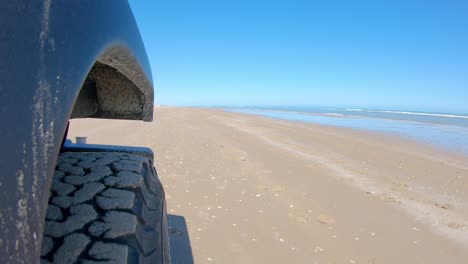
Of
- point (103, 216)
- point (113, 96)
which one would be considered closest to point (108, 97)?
point (113, 96)

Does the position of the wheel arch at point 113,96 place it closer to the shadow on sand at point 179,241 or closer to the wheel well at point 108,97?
the wheel well at point 108,97

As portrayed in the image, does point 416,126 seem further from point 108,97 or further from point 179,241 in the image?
point 108,97

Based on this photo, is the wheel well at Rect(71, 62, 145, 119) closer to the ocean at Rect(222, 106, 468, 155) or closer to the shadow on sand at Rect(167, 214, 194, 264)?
the shadow on sand at Rect(167, 214, 194, 264)

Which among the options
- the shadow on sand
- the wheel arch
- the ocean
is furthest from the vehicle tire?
the ocean

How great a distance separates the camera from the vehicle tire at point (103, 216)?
1036 mm

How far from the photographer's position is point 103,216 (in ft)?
3.84

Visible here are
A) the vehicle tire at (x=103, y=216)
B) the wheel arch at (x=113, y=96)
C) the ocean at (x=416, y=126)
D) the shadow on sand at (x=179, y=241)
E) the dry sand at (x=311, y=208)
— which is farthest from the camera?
the ocean at (x=416, y=126)

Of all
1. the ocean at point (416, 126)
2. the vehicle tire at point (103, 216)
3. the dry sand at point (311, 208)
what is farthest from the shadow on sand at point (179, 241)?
the ocean at point (416, 126)

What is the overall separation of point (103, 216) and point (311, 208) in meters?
3.61

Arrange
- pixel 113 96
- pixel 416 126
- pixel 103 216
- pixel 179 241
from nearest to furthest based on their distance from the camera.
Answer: pixel 103 216, pixel 113 96, pixel 179 241, pixel 416 126

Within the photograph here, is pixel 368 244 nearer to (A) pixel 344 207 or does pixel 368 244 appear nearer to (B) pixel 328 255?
(B) pixel 328 255

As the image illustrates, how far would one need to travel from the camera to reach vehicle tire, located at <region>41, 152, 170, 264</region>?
3.40 feet

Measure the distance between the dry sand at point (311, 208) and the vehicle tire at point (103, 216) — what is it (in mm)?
1650

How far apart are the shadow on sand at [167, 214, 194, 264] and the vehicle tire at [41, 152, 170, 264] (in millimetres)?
1585
